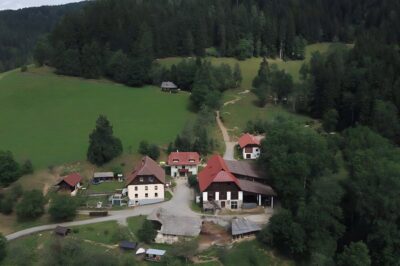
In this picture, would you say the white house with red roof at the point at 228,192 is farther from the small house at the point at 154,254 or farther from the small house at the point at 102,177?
the small house at the point at 102,177

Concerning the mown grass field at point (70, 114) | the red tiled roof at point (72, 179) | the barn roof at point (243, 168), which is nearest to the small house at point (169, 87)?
the mown grass field at point (70, 114)

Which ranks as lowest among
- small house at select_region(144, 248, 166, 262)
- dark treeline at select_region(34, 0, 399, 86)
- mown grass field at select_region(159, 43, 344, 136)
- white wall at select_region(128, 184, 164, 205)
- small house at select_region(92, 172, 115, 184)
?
small house at select_region(144, 248, 166, 262)

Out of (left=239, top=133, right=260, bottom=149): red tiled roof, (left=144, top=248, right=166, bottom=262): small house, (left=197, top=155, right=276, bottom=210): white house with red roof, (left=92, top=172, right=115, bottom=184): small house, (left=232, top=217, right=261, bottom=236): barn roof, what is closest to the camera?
(left=144, top=248, right=166, bottom=262): small house

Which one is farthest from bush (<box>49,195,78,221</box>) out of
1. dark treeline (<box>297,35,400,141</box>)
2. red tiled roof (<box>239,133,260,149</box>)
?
dark treeline (<box>297,35,400,141</box>)

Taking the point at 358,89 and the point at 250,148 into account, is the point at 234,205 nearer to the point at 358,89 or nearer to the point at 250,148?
the point at 250,148

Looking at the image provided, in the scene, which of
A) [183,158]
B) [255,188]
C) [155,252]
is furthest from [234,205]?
[155,252]

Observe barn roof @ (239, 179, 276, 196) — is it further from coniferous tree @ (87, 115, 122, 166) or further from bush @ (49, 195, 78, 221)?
coniferous tree @ (87, 115, 122, 166)

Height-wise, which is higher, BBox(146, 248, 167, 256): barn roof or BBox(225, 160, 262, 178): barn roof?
BBox(225, 160, 262, 178): barn roof
